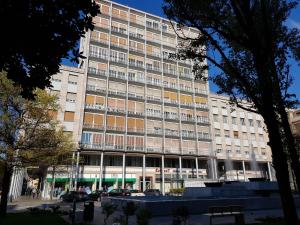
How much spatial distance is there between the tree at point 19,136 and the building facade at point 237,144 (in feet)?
134

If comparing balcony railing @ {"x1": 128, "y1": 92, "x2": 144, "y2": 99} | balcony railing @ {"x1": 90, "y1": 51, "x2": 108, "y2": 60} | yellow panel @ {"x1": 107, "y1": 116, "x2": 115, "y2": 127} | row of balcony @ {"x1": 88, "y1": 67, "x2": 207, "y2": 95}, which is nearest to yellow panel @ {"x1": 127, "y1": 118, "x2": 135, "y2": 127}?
yellow panel @ {"x1": 107, "y1": 116, "x2": 115, "y2": 127}

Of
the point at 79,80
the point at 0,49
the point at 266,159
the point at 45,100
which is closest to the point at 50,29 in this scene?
the point at 0,49

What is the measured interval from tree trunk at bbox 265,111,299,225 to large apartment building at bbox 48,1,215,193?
119 ft

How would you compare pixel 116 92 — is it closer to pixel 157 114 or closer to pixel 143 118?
pixel 143 118

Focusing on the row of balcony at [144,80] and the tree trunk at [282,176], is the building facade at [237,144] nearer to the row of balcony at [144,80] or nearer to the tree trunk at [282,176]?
the row of balcony at [144,80]

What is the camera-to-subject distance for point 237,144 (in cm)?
5659

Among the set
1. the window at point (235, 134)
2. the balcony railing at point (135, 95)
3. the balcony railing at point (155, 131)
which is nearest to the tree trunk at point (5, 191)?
the balcony railing at point (155, 131)

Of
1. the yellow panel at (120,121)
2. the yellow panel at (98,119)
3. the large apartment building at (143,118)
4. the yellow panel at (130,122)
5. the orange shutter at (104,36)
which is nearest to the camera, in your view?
the large apartment building at (143,118)

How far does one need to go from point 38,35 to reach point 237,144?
55.4 metres

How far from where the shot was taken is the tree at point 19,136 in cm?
1502

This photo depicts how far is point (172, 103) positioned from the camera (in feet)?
170

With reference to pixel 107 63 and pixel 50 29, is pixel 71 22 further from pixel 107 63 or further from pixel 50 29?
pixel 107 63

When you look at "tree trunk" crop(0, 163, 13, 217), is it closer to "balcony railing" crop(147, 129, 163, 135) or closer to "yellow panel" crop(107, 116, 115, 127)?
"yellow panel" crop(107, 116, 115, 127)

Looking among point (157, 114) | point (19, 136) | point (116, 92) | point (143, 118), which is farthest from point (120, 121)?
point (19, 136)
